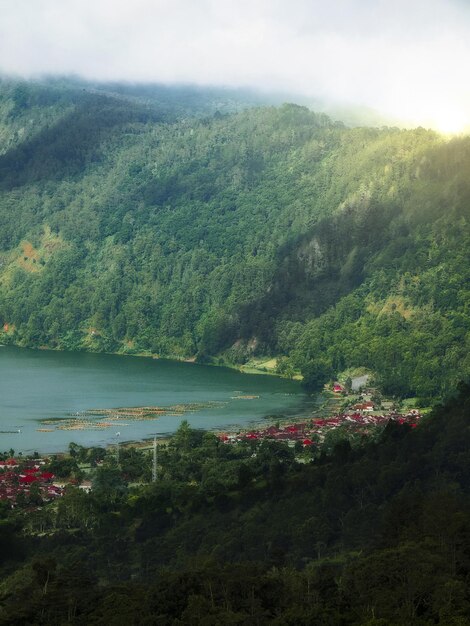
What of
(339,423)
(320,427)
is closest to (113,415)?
(320,427)

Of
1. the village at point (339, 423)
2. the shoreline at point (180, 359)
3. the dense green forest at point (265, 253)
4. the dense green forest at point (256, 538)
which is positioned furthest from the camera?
the shoreline at point (180, 359)

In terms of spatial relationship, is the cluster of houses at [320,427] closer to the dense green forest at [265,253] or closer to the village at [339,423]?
the village at [339,423]

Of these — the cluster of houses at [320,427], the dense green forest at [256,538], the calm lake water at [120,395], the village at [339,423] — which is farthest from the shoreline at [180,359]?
the dense green forest at [256,538]

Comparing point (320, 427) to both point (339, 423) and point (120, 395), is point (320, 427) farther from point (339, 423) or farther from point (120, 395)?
point (120, 395)

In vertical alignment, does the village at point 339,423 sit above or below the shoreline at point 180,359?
below

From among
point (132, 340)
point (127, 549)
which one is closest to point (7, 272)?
point (132, 340)

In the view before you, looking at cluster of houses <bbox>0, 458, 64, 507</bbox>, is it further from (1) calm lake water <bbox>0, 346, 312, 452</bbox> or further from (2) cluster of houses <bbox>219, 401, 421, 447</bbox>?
(2) cluster of houses <bbox>219, 401, 421, 447</bbox>

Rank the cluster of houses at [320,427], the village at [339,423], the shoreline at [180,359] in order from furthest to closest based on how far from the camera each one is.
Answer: the shoreline at [180,359] → the cluster of houses at [320,427] → the village at [339,423]
